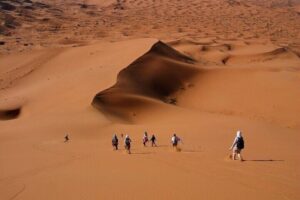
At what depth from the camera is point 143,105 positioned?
24016 mm

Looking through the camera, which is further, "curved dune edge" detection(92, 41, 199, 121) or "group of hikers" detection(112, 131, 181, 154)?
"curved dune edge" detection(92, 41, 199, 121)

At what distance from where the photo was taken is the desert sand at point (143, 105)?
983 cm

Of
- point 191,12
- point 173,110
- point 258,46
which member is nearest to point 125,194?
point 173,110

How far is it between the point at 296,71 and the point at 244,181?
26206 millimetres

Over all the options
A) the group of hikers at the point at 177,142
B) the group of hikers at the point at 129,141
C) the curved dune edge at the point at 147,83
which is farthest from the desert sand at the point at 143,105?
the group of hikers at the point at 129,141

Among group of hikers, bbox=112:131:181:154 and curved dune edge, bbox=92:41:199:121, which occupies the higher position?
curved dune edge, bbox=92:41:199:121

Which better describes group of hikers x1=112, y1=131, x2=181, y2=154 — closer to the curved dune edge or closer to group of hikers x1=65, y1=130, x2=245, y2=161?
group of hikers x1=65, y1=130, x2=245, y2=161

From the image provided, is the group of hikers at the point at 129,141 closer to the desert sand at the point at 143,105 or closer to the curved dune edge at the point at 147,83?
the desert sand at the point at 143,105

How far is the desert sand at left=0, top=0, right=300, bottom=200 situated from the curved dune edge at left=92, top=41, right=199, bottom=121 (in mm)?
89

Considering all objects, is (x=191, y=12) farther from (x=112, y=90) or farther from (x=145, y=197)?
(x=145, y=197)

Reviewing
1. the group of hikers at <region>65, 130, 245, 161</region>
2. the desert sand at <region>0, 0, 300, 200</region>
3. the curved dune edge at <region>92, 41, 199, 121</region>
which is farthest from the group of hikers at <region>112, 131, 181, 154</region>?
the curved dune edge at <region>92, 41, 199, 121</region>

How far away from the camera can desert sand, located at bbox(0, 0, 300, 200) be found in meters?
9.83

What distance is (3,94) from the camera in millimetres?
30734

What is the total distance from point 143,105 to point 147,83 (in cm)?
449
